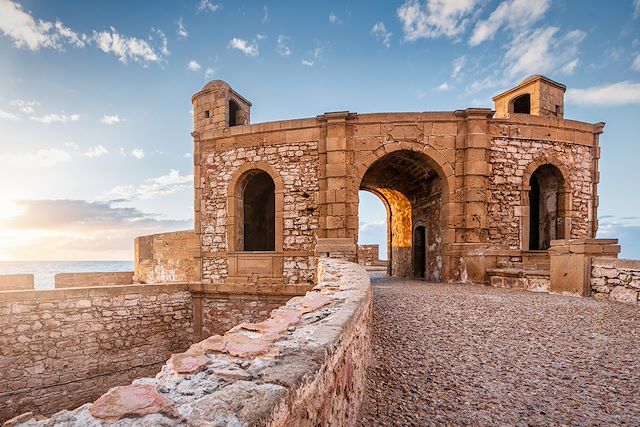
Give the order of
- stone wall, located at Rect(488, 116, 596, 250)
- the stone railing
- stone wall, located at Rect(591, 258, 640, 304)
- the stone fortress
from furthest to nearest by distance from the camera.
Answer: stone wall, located at Rect(488, 116, 596, 250) → the stone fortress → stone wall, located at Rect(591, 258, 640, 304) → the stone railing

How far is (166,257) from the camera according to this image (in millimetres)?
13750

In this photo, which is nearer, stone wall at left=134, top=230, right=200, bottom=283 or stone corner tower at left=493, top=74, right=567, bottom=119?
stone corner tower at left=493, top=74, right=567, bottom=119

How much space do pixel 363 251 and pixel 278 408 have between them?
64.3 ft

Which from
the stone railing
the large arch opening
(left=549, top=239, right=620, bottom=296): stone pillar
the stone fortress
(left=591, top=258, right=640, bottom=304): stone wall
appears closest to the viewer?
the stone railing

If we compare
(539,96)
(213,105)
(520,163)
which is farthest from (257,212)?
(539,96)

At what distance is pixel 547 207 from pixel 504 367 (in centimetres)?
1034

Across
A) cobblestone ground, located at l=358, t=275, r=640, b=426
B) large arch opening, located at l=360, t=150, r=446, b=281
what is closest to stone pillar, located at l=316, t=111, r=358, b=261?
large arch opening, located at l=360, t=150, r=446, b=281

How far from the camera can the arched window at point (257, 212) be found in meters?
12.0

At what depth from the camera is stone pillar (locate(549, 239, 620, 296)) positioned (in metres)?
6.39

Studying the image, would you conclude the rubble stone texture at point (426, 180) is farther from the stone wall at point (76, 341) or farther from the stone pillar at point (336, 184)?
the stone wall at point (76, 341)

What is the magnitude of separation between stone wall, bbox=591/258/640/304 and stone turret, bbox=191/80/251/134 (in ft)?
35.9

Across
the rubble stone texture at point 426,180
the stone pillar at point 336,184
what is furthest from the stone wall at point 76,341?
the stone pillar at point 336,184

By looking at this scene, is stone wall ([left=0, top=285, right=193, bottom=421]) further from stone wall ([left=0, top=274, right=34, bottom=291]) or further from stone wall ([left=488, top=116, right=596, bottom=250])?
stone wall ([left=488, top=116, right=596, bottom=250])

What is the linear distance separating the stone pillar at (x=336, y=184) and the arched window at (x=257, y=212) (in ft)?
8.52
